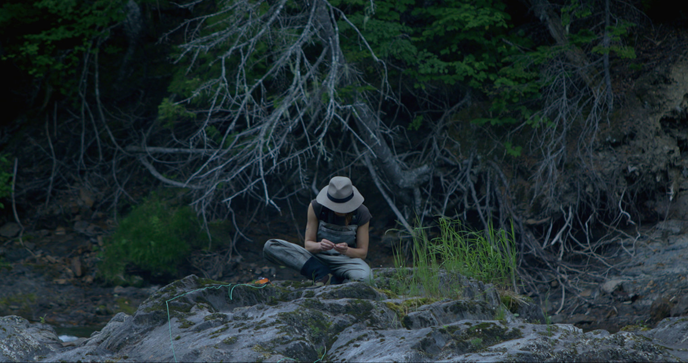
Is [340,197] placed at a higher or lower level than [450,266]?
higher

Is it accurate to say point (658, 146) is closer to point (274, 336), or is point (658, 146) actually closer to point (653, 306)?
point (653, 306)

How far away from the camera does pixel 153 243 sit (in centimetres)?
875

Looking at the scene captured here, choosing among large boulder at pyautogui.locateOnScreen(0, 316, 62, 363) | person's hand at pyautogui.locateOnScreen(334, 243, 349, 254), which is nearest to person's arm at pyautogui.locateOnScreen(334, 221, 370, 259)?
person's hand at pyautogui.locateOnScreen(334, 243, 349, 254)

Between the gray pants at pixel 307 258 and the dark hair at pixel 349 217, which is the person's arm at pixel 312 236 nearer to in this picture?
the gray pants at pixel 307 258

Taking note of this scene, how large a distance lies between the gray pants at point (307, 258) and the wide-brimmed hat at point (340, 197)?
0.48 m

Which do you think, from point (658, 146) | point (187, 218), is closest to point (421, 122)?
point (658, 146)

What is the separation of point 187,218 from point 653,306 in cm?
693

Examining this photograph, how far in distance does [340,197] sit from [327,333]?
4.72 ft

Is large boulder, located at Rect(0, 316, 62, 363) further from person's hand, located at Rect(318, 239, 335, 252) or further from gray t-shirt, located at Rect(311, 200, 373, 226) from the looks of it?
gray t-shirt, located at Rect(311, 200, 373, 226)

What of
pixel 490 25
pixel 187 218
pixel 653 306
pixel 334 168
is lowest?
pixel 653 306

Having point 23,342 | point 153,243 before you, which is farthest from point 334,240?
point 153,243

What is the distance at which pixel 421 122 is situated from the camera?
9.44m

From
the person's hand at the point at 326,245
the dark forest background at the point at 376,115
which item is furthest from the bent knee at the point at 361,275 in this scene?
the dark forest background at the point at 376,115

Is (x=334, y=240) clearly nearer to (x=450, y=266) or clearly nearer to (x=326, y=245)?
(x=326, y=245)
